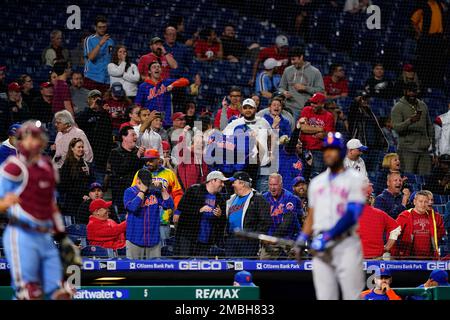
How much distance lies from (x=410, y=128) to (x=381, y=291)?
4.32 metres

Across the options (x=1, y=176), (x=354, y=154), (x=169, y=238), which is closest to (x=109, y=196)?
(x=169, y=238)

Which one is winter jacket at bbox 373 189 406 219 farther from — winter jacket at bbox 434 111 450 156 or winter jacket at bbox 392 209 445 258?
winter jacket at bbox 434 111 450 156

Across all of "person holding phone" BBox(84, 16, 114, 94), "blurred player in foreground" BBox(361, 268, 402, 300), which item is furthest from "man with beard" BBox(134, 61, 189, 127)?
"blurred player in foreground" BBox(361, 268, 402, 300)

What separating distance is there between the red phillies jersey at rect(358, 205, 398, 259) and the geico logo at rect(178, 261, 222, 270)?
146 cm

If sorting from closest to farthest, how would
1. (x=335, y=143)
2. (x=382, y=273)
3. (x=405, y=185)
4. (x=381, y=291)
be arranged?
(x=335, y=143) < (x=381, y=291) < (x=382, y=273) < (x=405, y=185)

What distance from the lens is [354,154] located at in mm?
12078

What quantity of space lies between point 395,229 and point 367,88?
13.7 feet

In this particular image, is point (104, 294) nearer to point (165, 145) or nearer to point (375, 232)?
point (165, 145)

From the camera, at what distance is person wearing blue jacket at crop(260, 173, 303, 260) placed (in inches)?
439

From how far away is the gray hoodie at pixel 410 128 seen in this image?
13.4 meters

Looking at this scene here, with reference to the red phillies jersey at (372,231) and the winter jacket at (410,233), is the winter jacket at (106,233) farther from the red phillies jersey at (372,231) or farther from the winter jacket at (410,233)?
the winter jacket at (410,233)

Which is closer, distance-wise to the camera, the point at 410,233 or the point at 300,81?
the point at 410,233

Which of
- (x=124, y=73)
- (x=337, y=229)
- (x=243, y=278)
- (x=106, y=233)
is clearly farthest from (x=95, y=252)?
(x=337, y=229)

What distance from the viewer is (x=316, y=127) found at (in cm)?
1268
